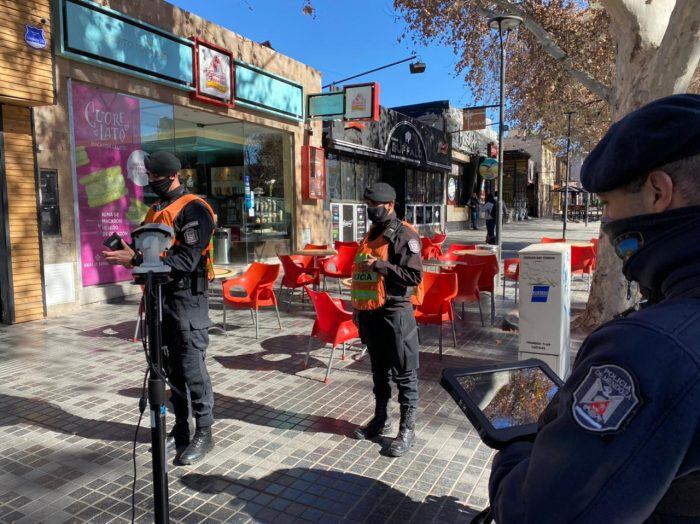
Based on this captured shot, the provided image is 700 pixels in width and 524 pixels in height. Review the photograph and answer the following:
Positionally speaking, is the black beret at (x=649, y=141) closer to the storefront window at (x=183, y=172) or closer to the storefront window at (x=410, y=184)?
the storefront window at (x=183, y=172)

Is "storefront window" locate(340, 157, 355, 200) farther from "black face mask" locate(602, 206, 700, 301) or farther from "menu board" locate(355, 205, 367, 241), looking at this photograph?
"black face mask" locate(602, 206, 700, 301)

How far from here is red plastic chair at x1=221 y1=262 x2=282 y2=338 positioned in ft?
22.2

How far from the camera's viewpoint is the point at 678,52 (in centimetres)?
559

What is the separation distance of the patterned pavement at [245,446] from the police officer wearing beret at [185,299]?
0.99 ft

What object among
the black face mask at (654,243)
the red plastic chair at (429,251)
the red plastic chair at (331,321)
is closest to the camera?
the black face mask at (654,243)

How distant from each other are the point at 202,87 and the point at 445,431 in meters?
8.66

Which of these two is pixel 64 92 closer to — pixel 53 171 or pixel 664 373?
pixel 53 171

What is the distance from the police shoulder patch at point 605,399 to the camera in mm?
744

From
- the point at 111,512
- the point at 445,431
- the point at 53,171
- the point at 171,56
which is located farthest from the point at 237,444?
the point at 171,56

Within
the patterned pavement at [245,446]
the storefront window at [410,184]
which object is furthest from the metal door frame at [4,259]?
the storefront window at [410,184]

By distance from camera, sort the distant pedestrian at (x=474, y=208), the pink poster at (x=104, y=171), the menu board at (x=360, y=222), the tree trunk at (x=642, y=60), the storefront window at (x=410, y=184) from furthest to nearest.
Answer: the distant pedestrian at (x=474, y=208) → the storefront window at (x=410, y=184) → the menu board at (x=360, y=222) → the pink poster at (x=104, y=171) → the tree trunk at (x=642, y=60)

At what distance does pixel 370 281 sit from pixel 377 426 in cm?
116

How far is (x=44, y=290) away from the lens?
760 cm

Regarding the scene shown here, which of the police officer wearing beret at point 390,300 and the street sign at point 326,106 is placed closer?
the police officer wearing beret at point 390,300
